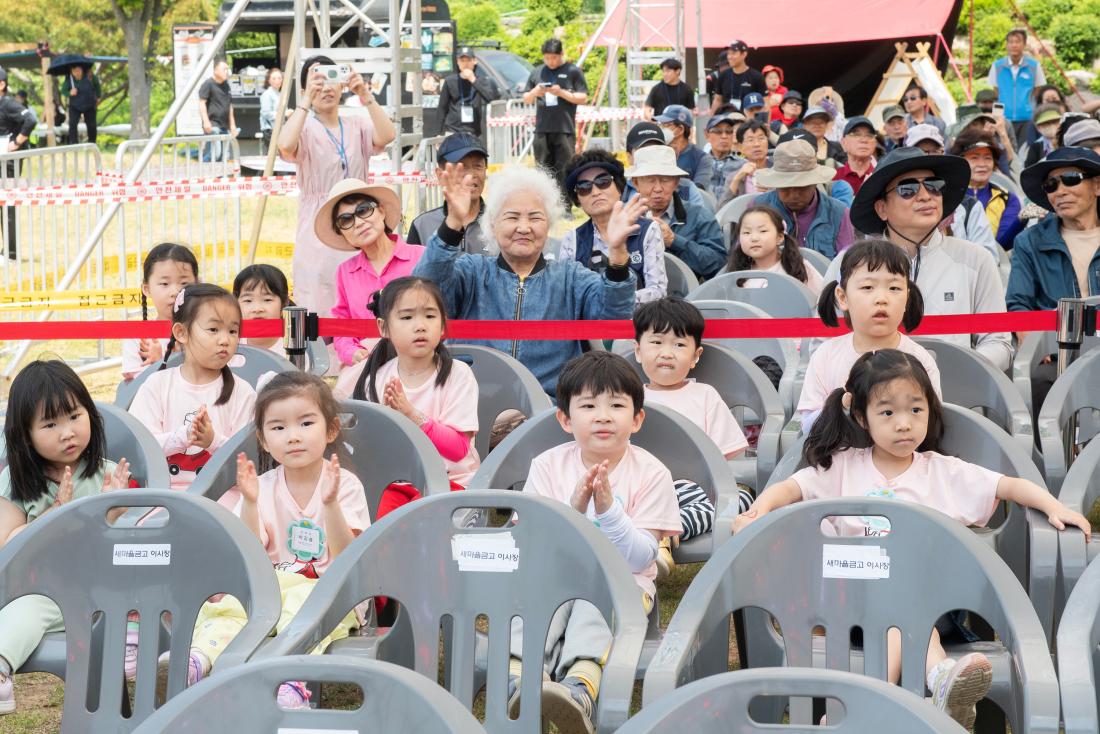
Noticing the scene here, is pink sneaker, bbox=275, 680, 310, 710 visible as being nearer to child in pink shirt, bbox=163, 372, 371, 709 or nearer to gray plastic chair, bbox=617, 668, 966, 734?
child in pink shirt, bbox=163, 372, 371, 709

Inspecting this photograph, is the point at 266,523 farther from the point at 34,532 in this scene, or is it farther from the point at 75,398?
the point at 34,532

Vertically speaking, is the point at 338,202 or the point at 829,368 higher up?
the point at 338,202

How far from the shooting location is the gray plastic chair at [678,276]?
22.7 feet

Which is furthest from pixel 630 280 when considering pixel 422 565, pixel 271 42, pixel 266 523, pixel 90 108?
pixel 271 42

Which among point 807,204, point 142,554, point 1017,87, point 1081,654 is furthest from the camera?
point 1017,87

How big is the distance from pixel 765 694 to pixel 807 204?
19.1 feet

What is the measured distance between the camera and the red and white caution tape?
956cm

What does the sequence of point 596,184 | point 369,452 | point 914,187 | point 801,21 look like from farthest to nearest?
point 801,21
point 596,184
point 914,187
point 369,452

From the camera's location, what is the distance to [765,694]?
2.05m

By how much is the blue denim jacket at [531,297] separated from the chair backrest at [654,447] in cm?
136

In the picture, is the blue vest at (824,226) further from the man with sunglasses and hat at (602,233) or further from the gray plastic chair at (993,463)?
the gray plastic chair at (993,463)

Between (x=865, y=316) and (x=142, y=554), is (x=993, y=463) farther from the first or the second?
(x=142, y=554)

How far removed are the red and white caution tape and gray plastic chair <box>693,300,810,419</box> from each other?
394 cm

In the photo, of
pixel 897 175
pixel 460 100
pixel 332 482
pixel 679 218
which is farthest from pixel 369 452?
pixel 460 100
